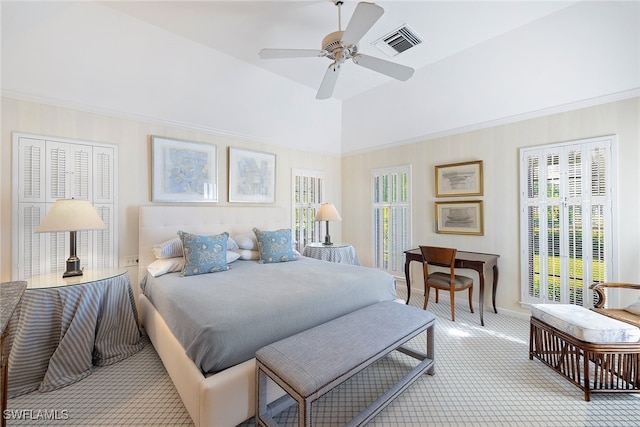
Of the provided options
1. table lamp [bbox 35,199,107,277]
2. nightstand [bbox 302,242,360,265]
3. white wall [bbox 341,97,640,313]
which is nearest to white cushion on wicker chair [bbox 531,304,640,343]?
white wall [bbox 341,97,640,313]

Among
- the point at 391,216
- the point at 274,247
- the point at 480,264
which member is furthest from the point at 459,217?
the point at 274,247

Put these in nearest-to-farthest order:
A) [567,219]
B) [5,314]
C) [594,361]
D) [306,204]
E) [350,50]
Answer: [5,314] < [594,361] < [350,50] < [567,219] < [306,204]

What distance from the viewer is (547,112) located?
3.16 metres

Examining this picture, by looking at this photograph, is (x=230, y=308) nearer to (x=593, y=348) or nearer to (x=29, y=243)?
(x=29, y=243)

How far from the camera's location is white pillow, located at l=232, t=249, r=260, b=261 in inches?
136

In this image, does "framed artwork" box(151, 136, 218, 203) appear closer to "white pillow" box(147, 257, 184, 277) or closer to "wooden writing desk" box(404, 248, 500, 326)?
"white pillow" box(147, 257, 184, 277)

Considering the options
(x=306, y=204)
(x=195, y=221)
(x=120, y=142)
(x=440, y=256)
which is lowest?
(x=440, y=256)

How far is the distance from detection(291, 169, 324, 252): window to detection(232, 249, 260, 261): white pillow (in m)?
1.21

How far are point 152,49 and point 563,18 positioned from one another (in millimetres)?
3985

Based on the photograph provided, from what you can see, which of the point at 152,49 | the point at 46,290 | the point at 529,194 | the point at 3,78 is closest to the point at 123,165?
the point at 3,78

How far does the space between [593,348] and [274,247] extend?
2973 mm

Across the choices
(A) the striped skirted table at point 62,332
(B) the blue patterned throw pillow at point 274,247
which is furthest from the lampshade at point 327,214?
(A) the striped skirted table at point 62,332

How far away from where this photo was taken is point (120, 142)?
3088mm

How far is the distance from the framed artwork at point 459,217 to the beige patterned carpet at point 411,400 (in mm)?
1716
